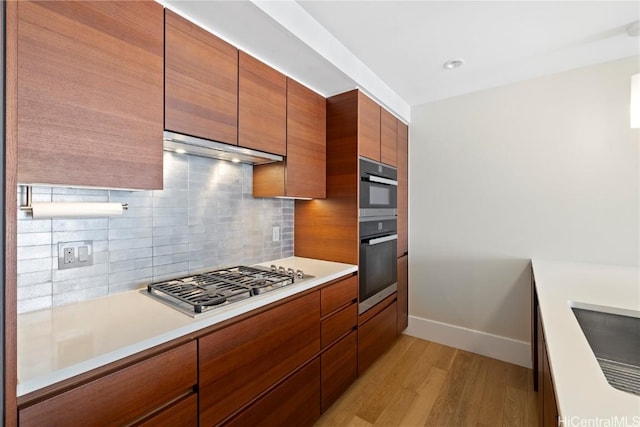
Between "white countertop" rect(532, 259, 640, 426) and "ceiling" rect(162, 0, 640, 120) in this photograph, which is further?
"ceiling" rect(162, 0, 640, 120)

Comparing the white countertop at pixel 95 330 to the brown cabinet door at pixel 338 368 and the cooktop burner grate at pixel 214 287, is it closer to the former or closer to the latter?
the cooktop burner grate at pixel 214 287

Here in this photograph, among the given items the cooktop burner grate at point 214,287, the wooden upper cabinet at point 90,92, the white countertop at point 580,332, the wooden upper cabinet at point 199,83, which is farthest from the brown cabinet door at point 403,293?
the wooden upper cabinet at point 90,92

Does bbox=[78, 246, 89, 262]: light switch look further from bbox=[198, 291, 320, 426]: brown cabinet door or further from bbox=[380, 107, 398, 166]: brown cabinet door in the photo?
bbox=[380, 107, 398, 166]: brown cabinet door

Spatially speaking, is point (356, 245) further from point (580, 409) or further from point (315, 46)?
point (580, 409)

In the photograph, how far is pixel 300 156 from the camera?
6.48 feet

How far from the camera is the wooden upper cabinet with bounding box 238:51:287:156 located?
158 cm

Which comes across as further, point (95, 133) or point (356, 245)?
point (356, 245)

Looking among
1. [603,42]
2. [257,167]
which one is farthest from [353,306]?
[603,42]

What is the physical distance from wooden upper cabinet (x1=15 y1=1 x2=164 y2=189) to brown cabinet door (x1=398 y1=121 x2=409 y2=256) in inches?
85.2

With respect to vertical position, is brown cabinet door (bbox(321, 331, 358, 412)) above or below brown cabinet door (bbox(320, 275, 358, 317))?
below

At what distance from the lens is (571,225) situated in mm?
2248

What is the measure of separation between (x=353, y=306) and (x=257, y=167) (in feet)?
3.96

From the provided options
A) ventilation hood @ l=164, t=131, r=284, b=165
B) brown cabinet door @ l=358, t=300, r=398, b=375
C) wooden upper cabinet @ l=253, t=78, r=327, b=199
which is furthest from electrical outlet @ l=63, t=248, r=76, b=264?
brown cabinet door @ l=358, t=300, r=398, b=375

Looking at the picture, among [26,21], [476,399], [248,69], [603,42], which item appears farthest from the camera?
[476,399]
